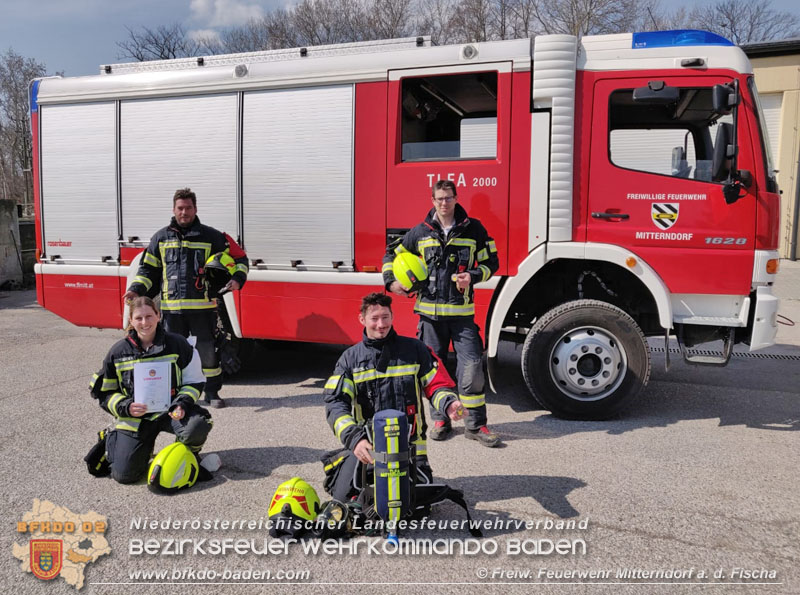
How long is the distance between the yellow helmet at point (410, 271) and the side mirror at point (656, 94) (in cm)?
204

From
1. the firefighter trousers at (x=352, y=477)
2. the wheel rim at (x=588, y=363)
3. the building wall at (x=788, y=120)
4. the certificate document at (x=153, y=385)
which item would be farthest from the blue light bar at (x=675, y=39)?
the building wall at (x=788, y=120)

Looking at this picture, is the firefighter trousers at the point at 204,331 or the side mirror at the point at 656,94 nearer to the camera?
the side mirror at the point at 656,94

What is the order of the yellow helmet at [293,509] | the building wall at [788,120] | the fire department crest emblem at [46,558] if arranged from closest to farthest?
the fire department crest emblem at [46,558], the yellow helmet at [293,509], the building wall at [788,120]

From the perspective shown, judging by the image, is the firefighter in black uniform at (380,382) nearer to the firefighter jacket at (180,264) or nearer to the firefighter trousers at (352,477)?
the firefighter trousers at (352,477)

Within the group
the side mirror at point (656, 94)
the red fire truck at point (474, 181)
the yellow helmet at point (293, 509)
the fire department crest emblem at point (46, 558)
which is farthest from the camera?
the red fire truck at point (474, 181)

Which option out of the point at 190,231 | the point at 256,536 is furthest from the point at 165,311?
the point at 256,536

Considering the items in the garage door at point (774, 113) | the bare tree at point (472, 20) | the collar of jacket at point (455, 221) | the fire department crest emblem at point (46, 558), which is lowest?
the fire department crest emblem at point (46, 558)

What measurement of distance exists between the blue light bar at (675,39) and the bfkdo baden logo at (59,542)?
4782mm

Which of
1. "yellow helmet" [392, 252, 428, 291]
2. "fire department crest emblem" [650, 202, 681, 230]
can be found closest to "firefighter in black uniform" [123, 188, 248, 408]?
"yellow helmet" [392, 252, 428, 291]

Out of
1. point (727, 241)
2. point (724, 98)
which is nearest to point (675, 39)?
point (724, 98)

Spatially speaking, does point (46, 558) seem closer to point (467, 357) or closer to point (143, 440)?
point (143, 440)

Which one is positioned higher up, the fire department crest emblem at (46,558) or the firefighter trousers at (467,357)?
the firefighter trousers at (467,357)

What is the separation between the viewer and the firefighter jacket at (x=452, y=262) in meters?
4.51

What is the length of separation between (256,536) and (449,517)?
3.26ft
